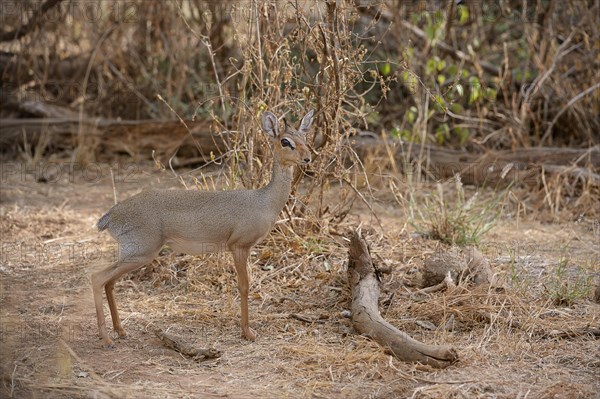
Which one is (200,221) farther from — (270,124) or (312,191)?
(312,191)

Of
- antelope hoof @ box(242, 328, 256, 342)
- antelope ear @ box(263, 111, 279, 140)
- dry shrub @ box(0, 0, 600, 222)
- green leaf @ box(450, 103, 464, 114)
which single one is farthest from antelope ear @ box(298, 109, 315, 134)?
green leaf @ box(450, 103, 464, 114)

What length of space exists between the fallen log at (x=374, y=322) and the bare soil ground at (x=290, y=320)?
0.08 m

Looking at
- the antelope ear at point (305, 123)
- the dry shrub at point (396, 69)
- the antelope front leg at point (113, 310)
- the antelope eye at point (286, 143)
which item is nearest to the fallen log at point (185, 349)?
the antelope front leg at point (113, 310)

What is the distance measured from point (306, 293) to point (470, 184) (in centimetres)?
349

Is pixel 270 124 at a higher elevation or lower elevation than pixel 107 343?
higher

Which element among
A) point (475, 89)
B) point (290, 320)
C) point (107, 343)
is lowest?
point (290, 320)

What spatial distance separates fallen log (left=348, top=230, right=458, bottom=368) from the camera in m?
4.79

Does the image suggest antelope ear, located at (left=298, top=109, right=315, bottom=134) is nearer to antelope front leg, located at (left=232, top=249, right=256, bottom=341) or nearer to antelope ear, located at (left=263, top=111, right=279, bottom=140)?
antelope ear, located at (left=263, top=111, right=279, bottom=140)

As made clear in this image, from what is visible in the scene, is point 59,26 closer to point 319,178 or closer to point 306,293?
point 319,178

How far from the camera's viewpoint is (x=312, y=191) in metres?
6.91

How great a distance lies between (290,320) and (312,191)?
1443 millimetres

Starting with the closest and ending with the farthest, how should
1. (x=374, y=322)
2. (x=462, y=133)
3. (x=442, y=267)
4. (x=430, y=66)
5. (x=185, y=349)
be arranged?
(x=185, y=349)
(x=374, y=322)
(x=442, y=267)
(x=430, y=66)
(x=462, y=133)

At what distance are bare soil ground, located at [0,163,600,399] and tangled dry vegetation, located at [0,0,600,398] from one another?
0.02 metres

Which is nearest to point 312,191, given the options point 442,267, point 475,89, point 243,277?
point 442,267
